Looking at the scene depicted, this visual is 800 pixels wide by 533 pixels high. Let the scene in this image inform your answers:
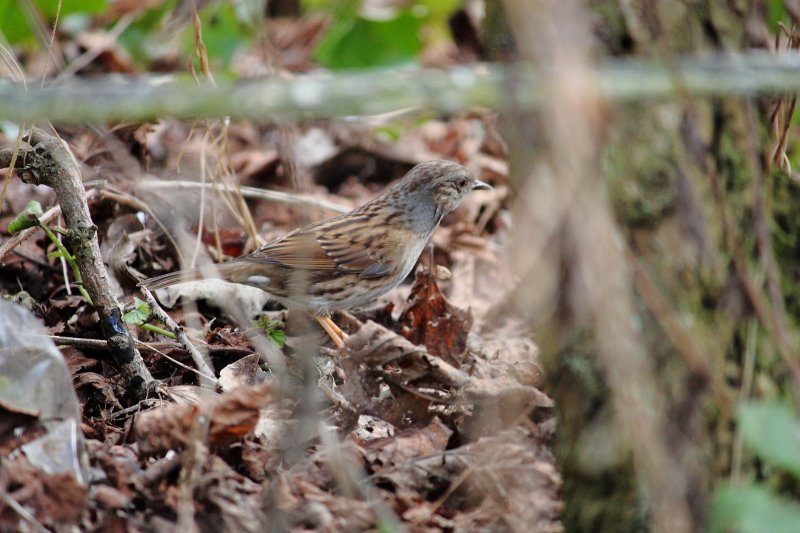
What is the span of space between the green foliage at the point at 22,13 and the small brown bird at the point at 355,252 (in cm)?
350

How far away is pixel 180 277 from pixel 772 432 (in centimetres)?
321

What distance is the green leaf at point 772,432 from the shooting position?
4.90ft

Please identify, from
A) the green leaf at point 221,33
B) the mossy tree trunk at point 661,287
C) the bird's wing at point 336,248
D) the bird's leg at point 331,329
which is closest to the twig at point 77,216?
the bird's wing at point 336,248

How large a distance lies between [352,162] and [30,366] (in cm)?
450

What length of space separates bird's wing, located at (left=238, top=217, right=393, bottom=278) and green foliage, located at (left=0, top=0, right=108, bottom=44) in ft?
11.3

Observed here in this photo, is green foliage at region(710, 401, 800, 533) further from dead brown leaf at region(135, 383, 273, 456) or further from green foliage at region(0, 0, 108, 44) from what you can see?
green foliage at region(0, 0, 108, 44)

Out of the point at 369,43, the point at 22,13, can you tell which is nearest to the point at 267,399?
the point at 369,43

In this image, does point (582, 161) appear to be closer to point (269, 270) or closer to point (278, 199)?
point (269, 270)

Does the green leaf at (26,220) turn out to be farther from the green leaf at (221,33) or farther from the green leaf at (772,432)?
the green leaf at (221,33)

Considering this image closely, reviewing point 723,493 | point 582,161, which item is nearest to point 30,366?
point 582,161

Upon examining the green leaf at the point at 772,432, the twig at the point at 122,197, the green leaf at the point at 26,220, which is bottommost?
the twig at the point at 122,197

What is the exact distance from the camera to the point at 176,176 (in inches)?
199

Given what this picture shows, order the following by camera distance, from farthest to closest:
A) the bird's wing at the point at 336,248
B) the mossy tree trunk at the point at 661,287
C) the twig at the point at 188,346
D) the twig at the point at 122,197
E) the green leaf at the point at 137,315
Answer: the bird's wing at the point at 336,248 < the twig at the point at 122,197 < the twig at the point at 188,346 < the green leaf at the point at 137,315 < the mossy tree trunk at the point at 661,287

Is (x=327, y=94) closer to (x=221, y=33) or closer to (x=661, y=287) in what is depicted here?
(x=661, y=287)
